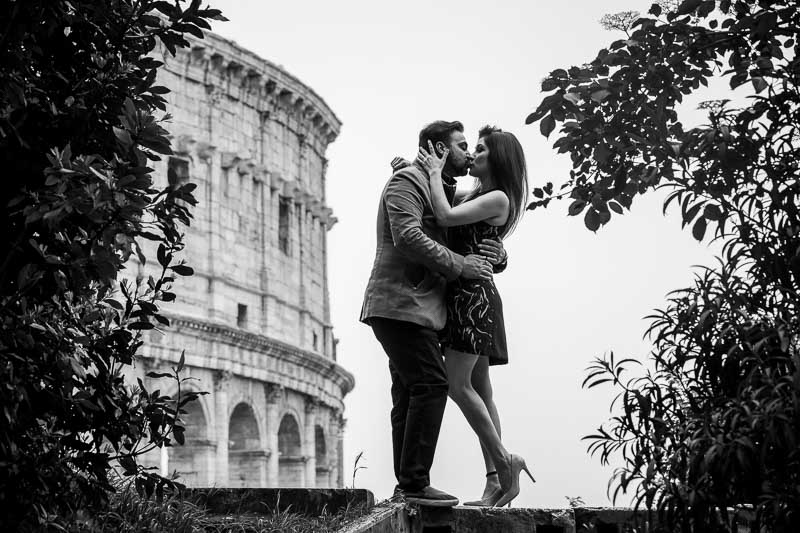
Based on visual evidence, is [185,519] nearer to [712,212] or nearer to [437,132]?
[437,132]

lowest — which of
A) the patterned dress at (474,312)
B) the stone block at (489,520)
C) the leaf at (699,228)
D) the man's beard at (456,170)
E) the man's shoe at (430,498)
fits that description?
the stone block at (489,520)

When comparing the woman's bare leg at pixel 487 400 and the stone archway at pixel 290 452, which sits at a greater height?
the stone archway at pixel 290 452

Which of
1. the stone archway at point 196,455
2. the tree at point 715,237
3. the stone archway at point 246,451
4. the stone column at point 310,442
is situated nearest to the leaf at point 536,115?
the tree at point 715,237

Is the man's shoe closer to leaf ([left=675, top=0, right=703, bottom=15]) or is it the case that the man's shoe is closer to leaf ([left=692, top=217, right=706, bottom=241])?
leaf ([left=692, top=217, right=706, bottom=241])

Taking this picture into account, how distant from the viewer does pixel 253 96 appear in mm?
38031

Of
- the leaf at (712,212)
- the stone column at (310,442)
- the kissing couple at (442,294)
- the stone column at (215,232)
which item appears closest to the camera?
the kissing couple at (442,294)

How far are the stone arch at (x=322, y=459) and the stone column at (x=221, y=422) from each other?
267 inches

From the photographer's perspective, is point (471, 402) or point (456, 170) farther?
point (456, 170)

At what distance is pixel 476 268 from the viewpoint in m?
6.35

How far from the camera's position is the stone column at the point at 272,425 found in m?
36.2

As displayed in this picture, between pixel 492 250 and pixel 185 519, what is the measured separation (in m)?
2.14

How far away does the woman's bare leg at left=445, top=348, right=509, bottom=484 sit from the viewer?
20.6ft

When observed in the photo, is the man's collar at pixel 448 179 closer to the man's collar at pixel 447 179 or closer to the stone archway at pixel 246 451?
the man's collar at pixel 447 179

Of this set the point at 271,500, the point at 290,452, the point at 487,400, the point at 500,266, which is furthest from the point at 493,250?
the point at 290,452
